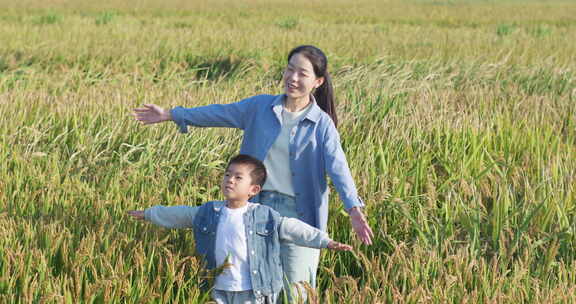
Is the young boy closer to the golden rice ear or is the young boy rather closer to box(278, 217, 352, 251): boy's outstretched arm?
box(278, 217, 352, 251): boy's outstretched arm

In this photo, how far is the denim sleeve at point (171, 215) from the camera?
2.19 m

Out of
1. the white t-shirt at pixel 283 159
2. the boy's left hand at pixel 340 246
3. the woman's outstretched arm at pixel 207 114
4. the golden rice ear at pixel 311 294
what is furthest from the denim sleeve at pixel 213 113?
the golden rice ear at pixel 311 294

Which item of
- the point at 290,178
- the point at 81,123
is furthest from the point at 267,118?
the point at 81,123

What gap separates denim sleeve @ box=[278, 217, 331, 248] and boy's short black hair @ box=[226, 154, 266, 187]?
155 millimetres

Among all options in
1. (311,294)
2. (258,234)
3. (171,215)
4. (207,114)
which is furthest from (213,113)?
(311,294)

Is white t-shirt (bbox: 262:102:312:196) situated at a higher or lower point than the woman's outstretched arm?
lower

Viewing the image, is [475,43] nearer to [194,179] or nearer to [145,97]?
[145,97]

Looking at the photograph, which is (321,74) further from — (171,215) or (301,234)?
(171,215)

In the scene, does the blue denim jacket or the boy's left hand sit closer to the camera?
the boy's left hand

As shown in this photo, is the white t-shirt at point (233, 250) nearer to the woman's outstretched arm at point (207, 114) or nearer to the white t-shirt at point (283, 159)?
the white t-shirt at point (283, 159)

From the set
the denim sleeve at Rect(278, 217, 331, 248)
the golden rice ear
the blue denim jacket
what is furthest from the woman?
the golden rice ear

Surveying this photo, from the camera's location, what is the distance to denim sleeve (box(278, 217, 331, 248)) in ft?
6.99

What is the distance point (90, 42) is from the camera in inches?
316

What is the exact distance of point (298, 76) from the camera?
234 cm
